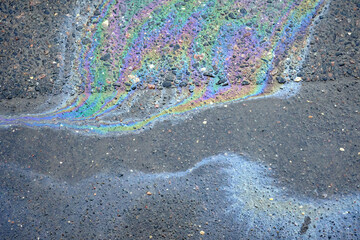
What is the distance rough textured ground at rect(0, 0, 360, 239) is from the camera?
2.41m

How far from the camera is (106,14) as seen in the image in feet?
12.5

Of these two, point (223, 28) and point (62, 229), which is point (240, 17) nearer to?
A: point (223, 28)

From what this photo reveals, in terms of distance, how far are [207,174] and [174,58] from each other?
144 centimetres

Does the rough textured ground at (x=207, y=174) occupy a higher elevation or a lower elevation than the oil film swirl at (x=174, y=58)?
lower

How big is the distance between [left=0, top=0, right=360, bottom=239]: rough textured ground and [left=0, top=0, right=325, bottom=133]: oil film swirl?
0.71 feet

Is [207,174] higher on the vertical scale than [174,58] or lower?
lower

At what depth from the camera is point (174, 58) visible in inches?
136

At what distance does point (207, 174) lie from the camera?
264cm

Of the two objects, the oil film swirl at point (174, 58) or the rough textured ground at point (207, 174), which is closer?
the rough textured ground at point (207, 174)

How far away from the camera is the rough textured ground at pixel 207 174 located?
7.91 ft

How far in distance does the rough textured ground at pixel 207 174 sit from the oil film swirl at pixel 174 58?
217mm

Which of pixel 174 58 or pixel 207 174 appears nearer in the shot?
pixel 207 174

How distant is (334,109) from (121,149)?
204cm

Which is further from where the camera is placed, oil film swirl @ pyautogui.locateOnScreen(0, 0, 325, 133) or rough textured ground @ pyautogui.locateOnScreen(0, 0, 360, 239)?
oil film swirl @ pyautogui.locateOnScreen(0, 0, 325, 133)
